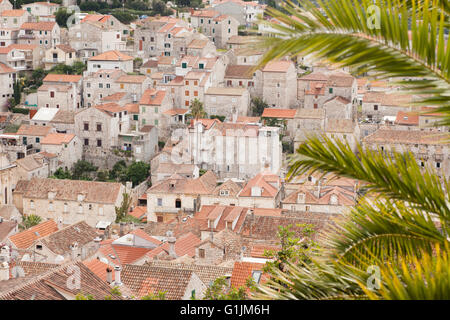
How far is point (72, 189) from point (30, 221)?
321 cm

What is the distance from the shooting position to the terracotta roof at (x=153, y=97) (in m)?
54.3

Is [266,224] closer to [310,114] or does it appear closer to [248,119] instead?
[248,119]

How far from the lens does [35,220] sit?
148 ft

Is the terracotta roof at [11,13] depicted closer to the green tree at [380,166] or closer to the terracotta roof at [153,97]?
the terracotta roof at [153,97]

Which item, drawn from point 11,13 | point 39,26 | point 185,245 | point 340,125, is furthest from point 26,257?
point 11,13

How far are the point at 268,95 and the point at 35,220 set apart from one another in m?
22.0

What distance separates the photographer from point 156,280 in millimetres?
20812

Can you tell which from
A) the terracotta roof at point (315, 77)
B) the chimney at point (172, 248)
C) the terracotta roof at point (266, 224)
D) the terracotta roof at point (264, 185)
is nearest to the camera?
the chimney at point (172, 248)

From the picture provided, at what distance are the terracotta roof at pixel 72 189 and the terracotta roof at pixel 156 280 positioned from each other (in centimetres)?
2395

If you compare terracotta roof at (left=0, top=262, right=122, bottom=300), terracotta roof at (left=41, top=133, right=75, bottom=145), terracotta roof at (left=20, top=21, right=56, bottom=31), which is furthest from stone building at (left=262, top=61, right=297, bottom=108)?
terracotta roof at (left=0, top=262, right=122, bottom=300)

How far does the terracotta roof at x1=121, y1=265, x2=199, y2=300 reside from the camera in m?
20.2

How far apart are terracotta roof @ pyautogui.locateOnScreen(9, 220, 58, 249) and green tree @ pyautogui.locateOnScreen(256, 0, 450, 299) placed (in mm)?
31644

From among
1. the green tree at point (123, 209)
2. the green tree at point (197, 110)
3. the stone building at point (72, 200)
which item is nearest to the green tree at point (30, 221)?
the stone building at point (72, 200)

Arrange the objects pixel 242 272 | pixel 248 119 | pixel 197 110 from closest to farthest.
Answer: pixel 242 272, pixel 248 119, pixel 197 110
